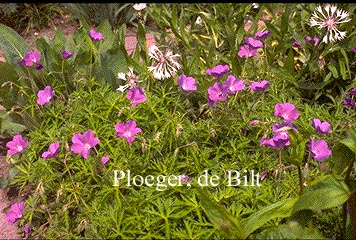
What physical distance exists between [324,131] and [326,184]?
0.34 m

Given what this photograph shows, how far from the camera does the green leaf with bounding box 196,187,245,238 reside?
2234 mm

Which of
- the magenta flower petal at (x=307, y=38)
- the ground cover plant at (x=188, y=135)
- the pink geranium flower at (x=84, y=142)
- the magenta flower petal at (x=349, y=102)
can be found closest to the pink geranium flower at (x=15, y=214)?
the ground cover plant at (x=188, y=135)

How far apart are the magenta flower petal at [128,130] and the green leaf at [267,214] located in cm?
57

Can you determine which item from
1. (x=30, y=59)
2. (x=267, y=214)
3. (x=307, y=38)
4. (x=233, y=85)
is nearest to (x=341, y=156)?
(x=267, y=214)

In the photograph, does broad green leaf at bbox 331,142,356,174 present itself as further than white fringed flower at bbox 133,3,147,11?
No

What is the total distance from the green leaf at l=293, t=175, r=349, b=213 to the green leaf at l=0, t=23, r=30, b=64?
184 centimetres

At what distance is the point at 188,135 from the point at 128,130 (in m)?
0.32

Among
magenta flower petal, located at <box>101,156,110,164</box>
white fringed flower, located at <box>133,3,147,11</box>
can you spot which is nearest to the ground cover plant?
magenta flower petal, located at <box>101,156,110,164</box>

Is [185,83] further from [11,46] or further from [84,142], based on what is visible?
[11,46]

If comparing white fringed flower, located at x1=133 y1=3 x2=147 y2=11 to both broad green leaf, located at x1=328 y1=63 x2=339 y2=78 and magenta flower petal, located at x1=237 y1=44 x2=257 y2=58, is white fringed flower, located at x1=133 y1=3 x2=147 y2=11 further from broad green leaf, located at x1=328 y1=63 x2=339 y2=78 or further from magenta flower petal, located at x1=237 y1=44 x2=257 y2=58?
broad green leaf, located at x1=328 y1=63 x2=339 y2=78

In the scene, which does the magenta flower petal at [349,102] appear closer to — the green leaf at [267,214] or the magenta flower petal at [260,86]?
the magenta flower petal at [260,86]

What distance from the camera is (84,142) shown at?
258cm

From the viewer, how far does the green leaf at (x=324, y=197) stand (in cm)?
222

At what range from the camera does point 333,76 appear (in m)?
3.32
